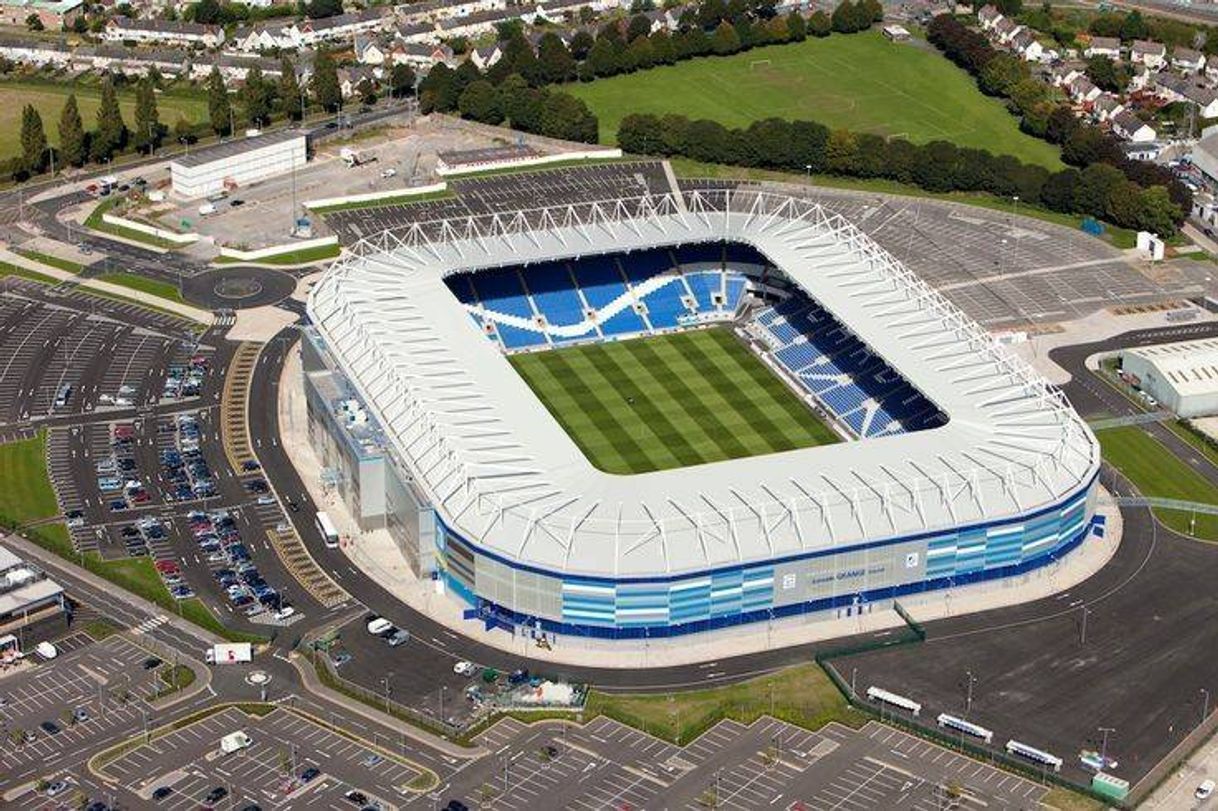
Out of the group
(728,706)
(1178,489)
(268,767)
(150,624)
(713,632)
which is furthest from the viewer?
(1178,489)

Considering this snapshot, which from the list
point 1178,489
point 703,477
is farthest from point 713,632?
point 1178,489

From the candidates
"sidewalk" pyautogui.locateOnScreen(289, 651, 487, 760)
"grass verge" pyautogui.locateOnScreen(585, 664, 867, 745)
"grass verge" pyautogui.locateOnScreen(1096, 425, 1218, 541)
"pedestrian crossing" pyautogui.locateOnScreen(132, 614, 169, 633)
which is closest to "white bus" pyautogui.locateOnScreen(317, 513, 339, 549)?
"pedestrian crossing" pyautogui.locateOnScreen(132, 614, 169, 633)

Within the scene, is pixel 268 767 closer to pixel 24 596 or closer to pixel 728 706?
pixel 24 596

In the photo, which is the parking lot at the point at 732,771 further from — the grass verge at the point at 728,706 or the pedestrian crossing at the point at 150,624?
the pedestrian crossing at the point at 150,624

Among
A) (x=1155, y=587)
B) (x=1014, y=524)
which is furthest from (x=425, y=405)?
(x=1155, y=587)

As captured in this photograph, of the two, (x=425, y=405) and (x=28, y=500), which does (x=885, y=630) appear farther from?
(x=28, y=500)
